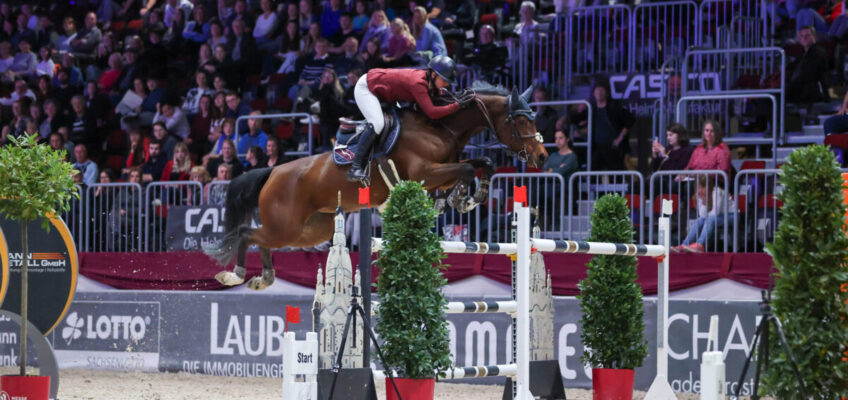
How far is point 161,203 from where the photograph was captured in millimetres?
12094

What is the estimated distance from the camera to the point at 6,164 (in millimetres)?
7199

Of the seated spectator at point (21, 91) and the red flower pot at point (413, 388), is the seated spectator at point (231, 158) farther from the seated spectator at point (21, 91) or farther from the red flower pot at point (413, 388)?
the red flower pot at point (413, 388)

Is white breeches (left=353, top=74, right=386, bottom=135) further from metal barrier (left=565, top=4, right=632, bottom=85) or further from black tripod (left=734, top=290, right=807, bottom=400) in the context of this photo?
metal barrier (left=565, top=4, right=632, bottom=85)

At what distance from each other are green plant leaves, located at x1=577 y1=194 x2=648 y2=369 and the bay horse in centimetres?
144

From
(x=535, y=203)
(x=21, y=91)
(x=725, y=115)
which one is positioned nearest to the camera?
(x=535, y=203)

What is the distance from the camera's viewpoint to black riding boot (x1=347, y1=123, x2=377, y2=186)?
9.20m

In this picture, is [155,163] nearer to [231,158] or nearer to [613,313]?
[231,158]

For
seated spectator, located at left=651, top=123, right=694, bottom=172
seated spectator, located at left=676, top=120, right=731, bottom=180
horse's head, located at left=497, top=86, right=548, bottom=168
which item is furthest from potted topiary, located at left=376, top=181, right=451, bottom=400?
seated spectator, located at left=651, top=123, right=694, bottom=172

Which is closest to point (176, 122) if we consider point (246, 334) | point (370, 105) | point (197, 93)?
point (197, 93)

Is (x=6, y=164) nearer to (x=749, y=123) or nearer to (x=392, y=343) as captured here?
(x=392, y=343)

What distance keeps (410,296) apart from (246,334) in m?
5.37

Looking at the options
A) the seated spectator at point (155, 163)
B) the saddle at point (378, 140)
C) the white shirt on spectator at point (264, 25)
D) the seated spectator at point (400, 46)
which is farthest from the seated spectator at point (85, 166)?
the saddle at point (378, 140)

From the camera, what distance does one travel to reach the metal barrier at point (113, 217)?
12.1m

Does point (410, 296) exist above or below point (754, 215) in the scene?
below
